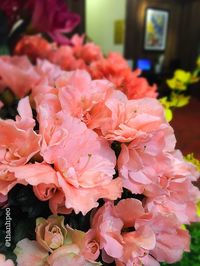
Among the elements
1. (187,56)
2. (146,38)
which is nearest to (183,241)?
(146,38)

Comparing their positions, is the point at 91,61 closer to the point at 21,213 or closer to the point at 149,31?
the point at 21,213

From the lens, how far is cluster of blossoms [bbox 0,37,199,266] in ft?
0.92

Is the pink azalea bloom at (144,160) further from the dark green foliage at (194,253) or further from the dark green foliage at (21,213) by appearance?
the dark green foliage at (194,253)

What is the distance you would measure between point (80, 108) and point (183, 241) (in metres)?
0.16

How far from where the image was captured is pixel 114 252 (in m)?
0.30

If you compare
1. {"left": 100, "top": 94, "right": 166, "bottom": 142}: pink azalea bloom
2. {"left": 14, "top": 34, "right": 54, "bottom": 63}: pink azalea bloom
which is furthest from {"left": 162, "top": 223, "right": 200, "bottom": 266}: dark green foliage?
{"left": 14, "top": 34, "right": 54, "bottom": 63}: pink azalea bloom

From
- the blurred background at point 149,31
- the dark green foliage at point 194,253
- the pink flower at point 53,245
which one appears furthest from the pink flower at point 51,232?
the blurred background at point 149,31

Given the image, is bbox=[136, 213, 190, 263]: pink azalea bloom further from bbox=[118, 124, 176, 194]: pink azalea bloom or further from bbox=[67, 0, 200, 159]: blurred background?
bbox=[67, 0, 200, 159]: blurred background

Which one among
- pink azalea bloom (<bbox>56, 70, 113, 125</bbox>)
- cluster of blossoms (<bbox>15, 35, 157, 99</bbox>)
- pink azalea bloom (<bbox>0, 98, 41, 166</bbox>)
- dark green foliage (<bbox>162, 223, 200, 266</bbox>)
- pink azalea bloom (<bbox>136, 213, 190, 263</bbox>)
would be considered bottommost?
dark green foliage (<bbox>162, 223, 200, 266</bbox>)

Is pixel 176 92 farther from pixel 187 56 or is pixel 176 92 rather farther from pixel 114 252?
pixel 187 56

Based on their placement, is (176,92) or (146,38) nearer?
(176,92)

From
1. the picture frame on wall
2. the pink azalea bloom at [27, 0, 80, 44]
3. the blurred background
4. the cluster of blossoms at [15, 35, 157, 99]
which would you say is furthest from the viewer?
the picture frame on wall

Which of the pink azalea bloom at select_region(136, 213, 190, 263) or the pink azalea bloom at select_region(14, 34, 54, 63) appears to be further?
the pink azalea bloom at select_region(14, 34, 54, 63)

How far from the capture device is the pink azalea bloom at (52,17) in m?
0.70
